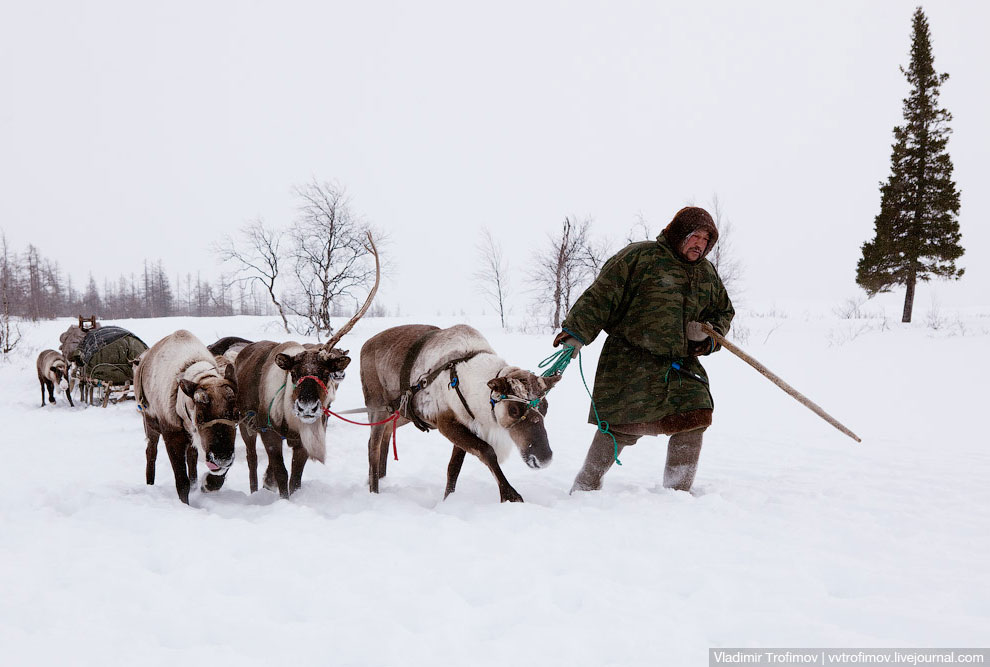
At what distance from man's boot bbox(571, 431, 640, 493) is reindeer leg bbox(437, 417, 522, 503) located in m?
0.63

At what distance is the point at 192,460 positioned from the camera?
4629 mm

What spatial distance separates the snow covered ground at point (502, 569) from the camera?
1.93 m

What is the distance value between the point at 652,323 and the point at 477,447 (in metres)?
1.70

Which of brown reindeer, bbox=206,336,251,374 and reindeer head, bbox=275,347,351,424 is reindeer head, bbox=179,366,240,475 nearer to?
reindeer head, bbox=275,347,351,424

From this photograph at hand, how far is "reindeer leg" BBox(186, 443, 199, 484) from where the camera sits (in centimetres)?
458

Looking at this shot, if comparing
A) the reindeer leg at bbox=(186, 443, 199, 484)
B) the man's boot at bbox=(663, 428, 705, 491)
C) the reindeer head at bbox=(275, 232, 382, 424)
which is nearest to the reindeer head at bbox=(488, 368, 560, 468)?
the man's boot at bbox=(663, 428, 705, 491)

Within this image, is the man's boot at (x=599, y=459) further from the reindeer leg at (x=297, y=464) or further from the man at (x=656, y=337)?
the reindeer leg at (x=297, y=464)

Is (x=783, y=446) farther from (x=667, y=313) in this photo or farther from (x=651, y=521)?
(x=651, y=521)

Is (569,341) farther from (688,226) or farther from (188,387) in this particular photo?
(188,387)

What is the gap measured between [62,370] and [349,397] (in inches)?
334

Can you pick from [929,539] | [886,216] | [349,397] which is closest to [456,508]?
[929,539]

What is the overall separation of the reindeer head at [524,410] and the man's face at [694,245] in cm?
146

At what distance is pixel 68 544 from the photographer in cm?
283

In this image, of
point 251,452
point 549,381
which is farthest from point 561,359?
point 251,452
